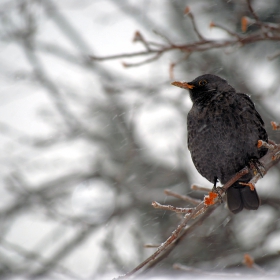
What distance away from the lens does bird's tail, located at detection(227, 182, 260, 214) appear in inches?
148

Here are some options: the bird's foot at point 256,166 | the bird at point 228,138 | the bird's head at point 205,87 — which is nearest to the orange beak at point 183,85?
the bird's head at point 205,87

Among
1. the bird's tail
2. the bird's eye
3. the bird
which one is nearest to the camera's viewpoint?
the bird

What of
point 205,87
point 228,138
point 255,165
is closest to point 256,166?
point 255,165

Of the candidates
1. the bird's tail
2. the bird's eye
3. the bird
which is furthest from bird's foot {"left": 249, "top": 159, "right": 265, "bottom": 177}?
the bird's eye

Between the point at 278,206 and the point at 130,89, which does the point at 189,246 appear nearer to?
the point at 278,206

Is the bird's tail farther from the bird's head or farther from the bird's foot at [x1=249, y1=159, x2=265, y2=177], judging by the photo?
the bird's head

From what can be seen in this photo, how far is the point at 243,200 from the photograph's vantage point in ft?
12.4

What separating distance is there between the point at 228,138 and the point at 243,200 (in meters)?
0.62

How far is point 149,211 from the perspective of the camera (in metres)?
6.46

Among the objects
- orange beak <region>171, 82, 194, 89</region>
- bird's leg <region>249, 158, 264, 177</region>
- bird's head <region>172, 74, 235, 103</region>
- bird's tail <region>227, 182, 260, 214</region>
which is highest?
orange beak <region>171, 82, 194, 89</region>

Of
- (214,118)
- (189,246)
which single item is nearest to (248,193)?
(214,118)

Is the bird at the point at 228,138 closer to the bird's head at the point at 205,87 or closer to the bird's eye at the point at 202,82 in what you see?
the bird's head at the point at 205,87

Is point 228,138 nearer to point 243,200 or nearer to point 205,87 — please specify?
point 243,200

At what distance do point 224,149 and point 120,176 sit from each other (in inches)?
89.0
